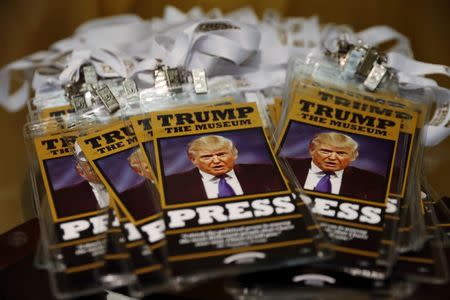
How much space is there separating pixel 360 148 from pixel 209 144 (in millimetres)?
161

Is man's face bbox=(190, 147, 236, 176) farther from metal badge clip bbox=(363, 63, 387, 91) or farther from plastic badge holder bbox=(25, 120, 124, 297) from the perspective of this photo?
metal badge clip bbox=(363, 63, 387, 91)

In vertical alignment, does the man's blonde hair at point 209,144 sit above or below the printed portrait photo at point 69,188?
above

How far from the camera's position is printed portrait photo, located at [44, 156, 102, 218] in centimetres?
48

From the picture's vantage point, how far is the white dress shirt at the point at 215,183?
1.54 feet

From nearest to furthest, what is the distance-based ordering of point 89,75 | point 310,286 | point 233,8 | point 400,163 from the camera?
1. point 310,286
2. point 400,163
3. point 89,75
4. point 233,8

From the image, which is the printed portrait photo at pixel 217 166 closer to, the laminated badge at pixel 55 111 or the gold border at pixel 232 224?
the gold border at pixel 232 224

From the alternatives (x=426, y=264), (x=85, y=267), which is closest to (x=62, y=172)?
(x=85, y=267)

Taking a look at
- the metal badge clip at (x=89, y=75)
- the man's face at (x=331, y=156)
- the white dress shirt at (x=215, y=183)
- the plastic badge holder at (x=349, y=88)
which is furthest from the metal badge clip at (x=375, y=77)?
the metal badge clip at (x=89, y=75)

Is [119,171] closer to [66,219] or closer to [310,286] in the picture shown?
[66,219]

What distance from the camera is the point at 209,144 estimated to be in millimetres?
509

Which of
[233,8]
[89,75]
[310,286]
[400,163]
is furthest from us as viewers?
[233,8]

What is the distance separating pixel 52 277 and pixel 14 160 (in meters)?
0.34

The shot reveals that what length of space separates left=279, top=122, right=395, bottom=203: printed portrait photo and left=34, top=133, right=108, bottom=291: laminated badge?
204mm

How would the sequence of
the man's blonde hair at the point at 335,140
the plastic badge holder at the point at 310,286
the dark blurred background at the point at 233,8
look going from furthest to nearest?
the dark blurred background at the point at 233,8
the man's blonde hair at the point at 335,140
the plastic badge holder at the point at 310,286
